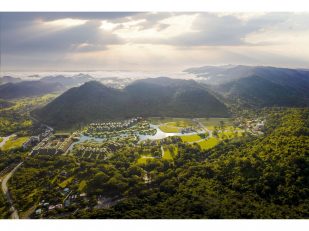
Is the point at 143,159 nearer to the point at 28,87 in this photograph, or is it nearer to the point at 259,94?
the point at 259,94

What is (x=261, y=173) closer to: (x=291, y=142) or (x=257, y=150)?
(x=257, y=150)

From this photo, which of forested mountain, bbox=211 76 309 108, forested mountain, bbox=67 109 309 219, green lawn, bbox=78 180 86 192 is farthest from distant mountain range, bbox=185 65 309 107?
green lawn, bbox=78 180 86 192

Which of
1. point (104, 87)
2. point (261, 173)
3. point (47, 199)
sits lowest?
point (47, 199)

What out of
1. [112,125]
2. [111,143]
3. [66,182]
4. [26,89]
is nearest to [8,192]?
[66,182]

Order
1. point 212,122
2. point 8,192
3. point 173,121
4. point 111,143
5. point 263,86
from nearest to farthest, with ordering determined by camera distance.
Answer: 1. point 8,192
2. point 111,143
3. point 212,122
4. point 173,121
5. point 263,86

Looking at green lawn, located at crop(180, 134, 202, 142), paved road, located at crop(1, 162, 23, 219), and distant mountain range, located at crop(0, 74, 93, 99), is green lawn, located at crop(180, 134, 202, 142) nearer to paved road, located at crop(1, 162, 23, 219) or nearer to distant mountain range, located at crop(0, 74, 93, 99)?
paved road, located at crop(1, 162, 23, 219)

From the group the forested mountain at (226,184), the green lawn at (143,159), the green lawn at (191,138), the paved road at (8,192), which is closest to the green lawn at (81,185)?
the forested mountain at (226,184)

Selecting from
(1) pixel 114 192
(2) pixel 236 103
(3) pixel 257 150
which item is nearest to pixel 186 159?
(3) pixel 257 150

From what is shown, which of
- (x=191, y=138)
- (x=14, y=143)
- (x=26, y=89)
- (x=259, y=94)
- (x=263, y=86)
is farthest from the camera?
(x=26, y=89)
